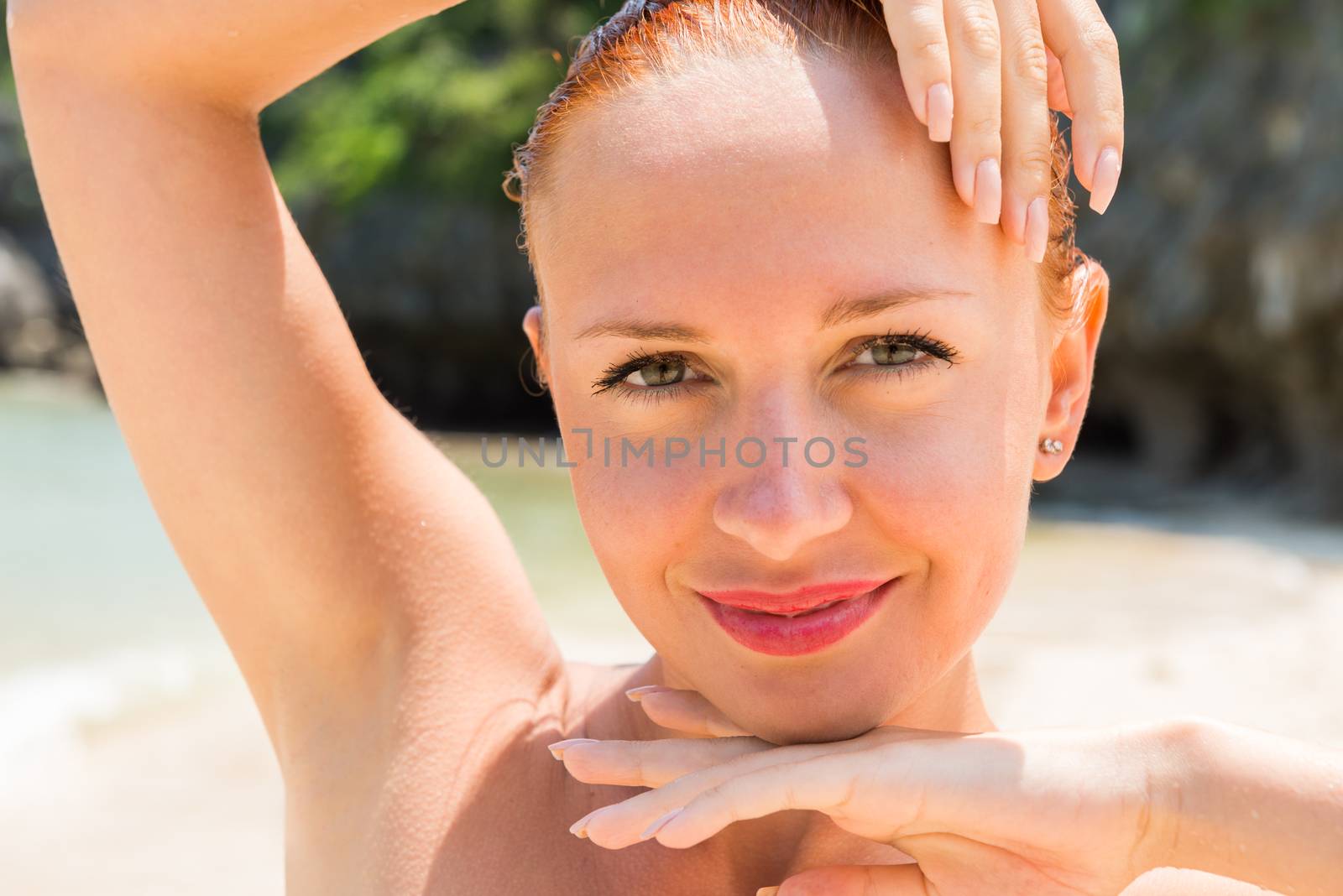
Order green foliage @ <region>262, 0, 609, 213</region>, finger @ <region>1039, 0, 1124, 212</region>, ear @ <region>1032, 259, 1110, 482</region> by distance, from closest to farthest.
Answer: finger @ <region>1039, 0, 1124, 212</region> < ear @ <region>1032, 259, 1110, 482</region> < green foliage @ <region>262, 0, 609, 213</region>

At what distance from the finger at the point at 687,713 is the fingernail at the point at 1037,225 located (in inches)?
24.2

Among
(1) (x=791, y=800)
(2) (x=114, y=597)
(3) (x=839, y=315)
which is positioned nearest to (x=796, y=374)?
(3) (x=839, y=315)

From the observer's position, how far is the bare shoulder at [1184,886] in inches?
57.6

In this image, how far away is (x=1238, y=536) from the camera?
27.4 ft

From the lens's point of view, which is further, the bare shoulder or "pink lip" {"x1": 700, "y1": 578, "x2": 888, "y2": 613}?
the bare shoulder

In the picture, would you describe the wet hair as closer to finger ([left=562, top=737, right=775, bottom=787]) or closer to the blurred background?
the blurred background

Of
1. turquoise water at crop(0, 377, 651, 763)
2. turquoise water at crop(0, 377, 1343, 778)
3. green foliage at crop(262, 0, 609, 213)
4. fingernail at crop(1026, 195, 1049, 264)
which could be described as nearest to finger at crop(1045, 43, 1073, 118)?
fingernail at crop(1026, 195, 1049, 264)

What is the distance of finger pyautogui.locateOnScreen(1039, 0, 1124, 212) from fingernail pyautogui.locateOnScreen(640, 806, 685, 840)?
77 cm

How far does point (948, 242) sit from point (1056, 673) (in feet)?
12.0

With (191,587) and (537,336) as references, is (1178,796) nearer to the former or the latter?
(537,336)

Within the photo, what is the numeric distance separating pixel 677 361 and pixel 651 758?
43 centimetres

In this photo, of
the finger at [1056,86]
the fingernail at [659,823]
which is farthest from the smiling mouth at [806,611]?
the finger at [1056,86]

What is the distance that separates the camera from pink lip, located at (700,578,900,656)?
1305 mm

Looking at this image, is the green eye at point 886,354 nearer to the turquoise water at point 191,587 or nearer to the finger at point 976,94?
the finger at point 976,94
